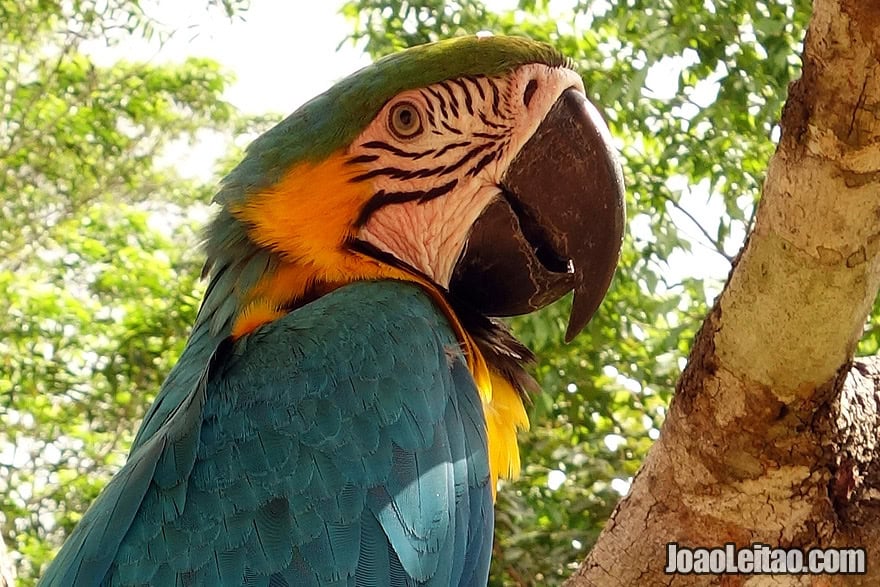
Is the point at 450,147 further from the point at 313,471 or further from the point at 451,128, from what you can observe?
the point at 313,471

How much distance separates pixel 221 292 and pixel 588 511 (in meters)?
2.08

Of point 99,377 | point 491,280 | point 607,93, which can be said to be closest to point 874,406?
point 491,280

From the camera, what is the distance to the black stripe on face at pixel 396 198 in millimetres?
1668

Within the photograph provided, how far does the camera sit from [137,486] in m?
1.35

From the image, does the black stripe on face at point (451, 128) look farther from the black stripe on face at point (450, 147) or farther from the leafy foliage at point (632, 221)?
the leafy foliage at point (632, 221)

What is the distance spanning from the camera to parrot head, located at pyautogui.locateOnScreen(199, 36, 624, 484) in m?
1.64

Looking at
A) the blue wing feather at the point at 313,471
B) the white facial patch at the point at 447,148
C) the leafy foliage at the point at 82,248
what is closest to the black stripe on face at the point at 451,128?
the white facial patch at the point at 447,148

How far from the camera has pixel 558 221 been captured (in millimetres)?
1638

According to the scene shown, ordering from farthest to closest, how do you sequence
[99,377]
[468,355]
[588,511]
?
[99,377], [588,511], [468,355]

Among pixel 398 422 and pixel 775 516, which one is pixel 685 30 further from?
pixel 398 422

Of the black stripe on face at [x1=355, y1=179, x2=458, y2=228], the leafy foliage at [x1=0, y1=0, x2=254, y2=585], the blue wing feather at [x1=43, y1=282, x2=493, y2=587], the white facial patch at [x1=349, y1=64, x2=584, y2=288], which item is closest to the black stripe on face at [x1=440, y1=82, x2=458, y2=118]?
the white facial patch at [x1=349, y1=64, x2=584, y2=288]

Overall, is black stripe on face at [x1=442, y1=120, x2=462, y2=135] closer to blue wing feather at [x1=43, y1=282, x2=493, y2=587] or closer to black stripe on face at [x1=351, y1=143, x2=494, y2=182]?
black stripe on face at [x1=351, y1=143, x2=494, y2=182]

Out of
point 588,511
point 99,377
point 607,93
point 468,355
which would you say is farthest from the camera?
point 99,377

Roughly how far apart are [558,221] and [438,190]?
229mm
